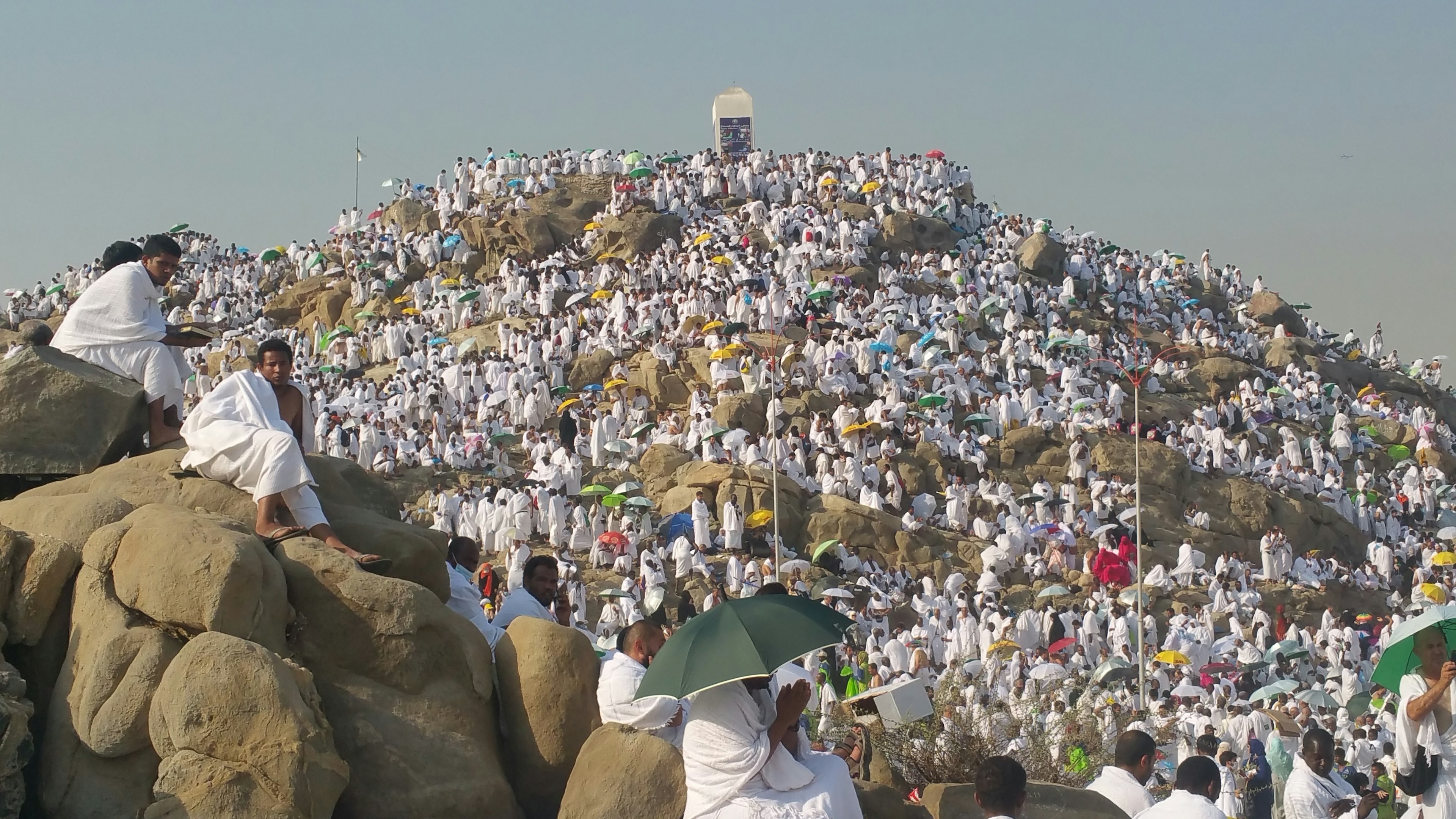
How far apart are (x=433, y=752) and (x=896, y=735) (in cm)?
282

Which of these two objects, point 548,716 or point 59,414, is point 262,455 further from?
point 548,716

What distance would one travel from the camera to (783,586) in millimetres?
7379

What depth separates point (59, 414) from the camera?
8.29 meters

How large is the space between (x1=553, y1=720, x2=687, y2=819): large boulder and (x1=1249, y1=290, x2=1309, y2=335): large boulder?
4236cm

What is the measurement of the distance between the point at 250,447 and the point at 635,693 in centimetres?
245

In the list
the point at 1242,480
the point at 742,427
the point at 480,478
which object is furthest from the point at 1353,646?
the point at 480,478

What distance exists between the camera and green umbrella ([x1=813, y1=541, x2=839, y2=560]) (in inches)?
1021

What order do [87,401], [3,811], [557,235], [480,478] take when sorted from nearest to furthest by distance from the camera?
[3,811] → [87,401] → [480,478] → [557,235]

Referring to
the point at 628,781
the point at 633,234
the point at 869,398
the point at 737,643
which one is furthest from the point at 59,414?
the point at 633,234

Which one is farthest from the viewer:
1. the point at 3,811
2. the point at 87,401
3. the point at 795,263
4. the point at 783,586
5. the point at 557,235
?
the point at 557,235

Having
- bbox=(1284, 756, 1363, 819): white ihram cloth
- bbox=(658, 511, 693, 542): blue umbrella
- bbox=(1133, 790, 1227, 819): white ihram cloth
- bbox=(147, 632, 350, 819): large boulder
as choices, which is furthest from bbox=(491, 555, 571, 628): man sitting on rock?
bbox=(658, 511, 693, 542): blue umbrella

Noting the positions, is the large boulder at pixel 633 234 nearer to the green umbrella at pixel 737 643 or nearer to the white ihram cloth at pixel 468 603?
the white ihram cloth at pixel 468 603

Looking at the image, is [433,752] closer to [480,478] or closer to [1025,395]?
[480,478]

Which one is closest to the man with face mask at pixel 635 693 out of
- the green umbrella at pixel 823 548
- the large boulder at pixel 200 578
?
the large boulder at pixel 200 578
